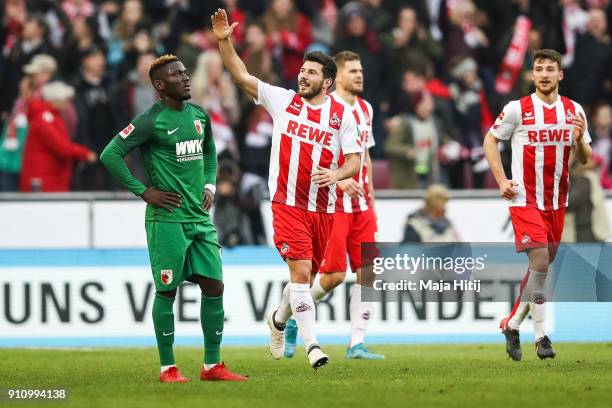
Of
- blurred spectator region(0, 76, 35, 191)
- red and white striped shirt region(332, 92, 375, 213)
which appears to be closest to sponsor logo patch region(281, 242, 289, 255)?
red and white striped shirt region(332, 92, 375, 213)

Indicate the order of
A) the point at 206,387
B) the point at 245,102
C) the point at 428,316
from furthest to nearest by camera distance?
the point at 245,102, the point at 428,316, the point at 206,387

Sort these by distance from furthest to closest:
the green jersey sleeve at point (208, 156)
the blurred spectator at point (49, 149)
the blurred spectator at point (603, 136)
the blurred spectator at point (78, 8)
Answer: the blurred spectator at point (78, 8) < the blurred spectator at point (603, 136) < the blurred spectator at point (49, 149) < the green jersey sleeve at point (208, 156)

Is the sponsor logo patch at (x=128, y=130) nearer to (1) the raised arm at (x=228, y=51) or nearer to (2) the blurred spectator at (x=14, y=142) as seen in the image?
(1) the raised arm at (x=228, y=51)

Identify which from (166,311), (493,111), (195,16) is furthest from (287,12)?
(166,311)

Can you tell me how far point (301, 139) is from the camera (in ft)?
39.2

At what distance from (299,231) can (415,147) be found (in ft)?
24.5

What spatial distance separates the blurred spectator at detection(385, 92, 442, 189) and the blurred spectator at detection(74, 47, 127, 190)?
12.6 ft

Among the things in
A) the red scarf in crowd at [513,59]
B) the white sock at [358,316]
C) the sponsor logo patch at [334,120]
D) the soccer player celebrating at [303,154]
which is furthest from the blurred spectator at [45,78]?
the sponsor logo patch at [334,120]

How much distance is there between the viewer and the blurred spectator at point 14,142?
1886cm

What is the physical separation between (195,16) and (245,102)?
197cm

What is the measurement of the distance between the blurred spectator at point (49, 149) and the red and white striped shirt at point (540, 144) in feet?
25.4

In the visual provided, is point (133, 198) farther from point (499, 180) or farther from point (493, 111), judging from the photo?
point (499, 180)

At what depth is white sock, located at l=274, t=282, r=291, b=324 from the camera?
42.0 ft

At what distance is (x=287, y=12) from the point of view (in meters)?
20.7
